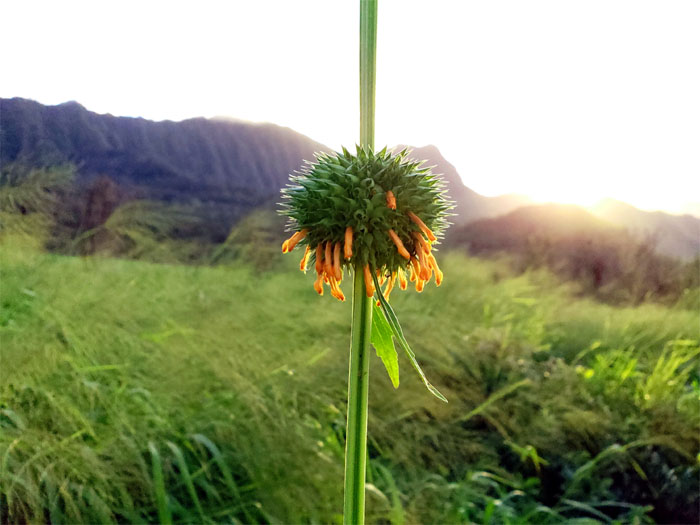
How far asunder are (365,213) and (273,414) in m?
1.16

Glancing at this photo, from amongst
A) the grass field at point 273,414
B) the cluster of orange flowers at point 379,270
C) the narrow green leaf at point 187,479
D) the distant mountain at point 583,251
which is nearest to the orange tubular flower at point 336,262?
the cluster of orange flowers at point 379,270

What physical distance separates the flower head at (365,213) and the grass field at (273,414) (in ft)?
3.37

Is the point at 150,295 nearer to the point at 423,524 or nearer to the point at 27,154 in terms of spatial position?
the point at 27,154

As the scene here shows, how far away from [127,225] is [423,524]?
1466 millimetres

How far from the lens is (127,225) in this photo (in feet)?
6.73

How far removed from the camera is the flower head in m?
0.39

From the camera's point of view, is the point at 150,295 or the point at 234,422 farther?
the point at 150,295

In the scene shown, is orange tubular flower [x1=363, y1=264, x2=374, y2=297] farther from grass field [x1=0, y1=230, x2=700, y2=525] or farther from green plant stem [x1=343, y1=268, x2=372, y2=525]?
grass field [x1=0, y1=230, x2=700, y2=525]

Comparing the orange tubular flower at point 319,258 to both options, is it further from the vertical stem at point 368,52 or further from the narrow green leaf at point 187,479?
the narrow green leaf at point 187,479

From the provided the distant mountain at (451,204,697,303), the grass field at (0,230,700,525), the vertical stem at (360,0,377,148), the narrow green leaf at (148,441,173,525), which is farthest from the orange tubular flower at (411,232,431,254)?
the distant mountain at (451,204,697,303)

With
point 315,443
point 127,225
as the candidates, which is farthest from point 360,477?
point 127,225

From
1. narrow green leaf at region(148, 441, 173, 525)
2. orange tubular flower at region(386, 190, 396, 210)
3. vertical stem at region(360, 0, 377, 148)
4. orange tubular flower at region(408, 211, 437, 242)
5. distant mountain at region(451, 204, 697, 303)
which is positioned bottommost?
narrow green leaf at region(148, 441, 173, 525)

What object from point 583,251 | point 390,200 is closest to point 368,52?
point 390,200

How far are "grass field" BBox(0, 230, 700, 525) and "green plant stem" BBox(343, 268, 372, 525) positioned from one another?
3.36ft
